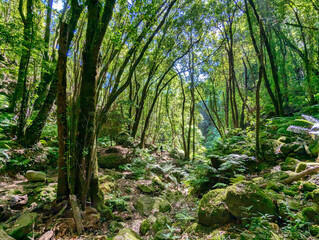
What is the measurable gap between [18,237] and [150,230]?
7.30ft

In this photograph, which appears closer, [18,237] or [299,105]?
[18,237]

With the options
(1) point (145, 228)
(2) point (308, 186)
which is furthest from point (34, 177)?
(2) point (308, 186)

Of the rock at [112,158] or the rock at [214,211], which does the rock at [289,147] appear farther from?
the rock at [112,158]

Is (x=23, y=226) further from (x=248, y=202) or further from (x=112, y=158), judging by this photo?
(x=112, y=158)

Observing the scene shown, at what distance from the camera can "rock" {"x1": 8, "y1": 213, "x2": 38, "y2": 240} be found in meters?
2.56

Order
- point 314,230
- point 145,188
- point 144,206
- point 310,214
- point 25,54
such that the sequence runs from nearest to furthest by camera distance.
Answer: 1. point 314,230
2. point 310,214
3. point 144,206
4. point 25,54
5. point 145,188

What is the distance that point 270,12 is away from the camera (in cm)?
772

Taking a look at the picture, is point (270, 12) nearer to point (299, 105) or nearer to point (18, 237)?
point (299, 105)

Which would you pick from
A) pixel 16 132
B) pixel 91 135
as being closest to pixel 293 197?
pixel 91 135

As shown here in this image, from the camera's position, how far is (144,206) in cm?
439

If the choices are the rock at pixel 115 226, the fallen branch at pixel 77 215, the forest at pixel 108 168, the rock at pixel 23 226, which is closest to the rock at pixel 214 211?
the forest at pixel 108 168

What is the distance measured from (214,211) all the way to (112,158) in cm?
565

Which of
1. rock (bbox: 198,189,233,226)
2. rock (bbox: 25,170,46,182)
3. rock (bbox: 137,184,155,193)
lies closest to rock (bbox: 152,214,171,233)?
rock (bbox: 198,189,233,226)

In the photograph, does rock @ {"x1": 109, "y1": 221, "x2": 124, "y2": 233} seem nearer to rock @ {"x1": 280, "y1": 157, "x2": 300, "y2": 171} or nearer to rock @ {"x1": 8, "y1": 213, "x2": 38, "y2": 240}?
rock @ {"x1": 8, "y1": 213, "x2": 38, "y2": 240}
